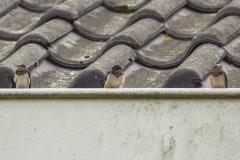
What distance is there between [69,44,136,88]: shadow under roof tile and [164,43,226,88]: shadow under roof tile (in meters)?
0.32

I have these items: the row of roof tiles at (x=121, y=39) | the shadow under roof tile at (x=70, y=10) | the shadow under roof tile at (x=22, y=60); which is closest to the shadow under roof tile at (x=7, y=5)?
the row of roof tiles at (x=121, y=39)

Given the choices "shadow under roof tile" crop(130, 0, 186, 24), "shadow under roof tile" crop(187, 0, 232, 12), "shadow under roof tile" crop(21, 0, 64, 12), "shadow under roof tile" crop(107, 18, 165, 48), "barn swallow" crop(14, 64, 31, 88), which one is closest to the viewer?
"barn swallow" crop(14, 64, 31, 88)

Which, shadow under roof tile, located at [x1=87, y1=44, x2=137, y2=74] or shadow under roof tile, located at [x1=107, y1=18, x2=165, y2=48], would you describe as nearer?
shadow under roof tile, located at [x1=87, y1=44, x2=137, y2=74]

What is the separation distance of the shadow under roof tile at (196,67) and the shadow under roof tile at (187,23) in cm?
33

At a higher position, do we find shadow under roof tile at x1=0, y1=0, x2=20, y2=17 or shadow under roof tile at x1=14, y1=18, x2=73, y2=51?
shadow under roof tile at x1=0, y1=0, x2=20, y2=17

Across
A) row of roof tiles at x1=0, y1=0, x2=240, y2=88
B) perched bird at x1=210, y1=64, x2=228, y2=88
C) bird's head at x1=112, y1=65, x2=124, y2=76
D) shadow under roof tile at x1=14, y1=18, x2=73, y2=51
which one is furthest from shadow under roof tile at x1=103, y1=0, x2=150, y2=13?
perched bird at x1=210, y1=64, x2=228, y2=88

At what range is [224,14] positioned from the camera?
5301 millimetres

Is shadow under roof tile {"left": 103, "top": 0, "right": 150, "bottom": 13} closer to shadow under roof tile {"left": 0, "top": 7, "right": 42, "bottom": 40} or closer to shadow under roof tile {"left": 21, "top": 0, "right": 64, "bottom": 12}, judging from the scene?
shadow under roof tile {"left": 21, "top": 0, "right": 64, "bottom": 12}

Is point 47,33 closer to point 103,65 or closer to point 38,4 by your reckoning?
point 103,65

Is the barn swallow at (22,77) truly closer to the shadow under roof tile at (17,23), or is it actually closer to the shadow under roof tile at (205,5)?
the shadow under roof tile at (17,23)

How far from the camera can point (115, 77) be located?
4746 millimetres

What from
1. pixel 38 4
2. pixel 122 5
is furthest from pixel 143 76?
pixel 38 4

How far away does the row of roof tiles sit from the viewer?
4809 mm

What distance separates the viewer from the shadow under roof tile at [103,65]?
468 cm
